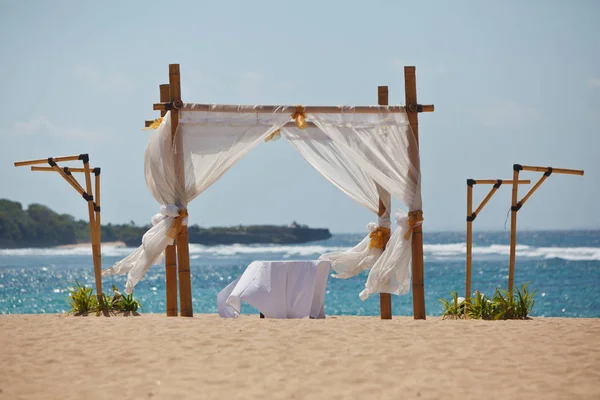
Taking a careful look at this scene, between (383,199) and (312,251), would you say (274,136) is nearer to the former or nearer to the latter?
(383,199)

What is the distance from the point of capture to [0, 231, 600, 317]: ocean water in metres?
16.3

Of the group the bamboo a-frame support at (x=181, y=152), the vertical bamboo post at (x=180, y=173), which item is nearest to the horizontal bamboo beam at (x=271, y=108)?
the bamboo a-frame support at (x=181, y=152)

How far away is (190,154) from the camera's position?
691 cm

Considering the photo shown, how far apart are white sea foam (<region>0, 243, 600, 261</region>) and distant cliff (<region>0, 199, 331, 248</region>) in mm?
382

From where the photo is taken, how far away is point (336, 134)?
7.10 metres

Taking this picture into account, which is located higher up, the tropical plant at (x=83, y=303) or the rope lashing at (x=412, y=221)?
the rope lashing at (x=412, y=221)

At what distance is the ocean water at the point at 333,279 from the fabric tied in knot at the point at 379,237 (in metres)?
7.41

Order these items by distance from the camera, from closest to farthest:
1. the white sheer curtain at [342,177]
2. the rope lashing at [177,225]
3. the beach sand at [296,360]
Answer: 1. the beach sand at [296,360]
2. the rope lashing at [177,225]
3. the white sheer curtain at [342,177]

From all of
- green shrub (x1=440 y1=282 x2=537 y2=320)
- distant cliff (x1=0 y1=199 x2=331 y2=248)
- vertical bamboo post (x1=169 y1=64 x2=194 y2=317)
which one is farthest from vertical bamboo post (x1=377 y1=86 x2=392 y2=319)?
distant cliff (x1=0 y1=199 x2=331 y2=248)

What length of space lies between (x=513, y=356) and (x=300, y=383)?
1.42 metres

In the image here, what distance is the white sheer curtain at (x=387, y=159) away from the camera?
23.1ft

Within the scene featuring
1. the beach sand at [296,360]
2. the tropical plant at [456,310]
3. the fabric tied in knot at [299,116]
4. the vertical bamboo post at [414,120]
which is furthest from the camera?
the tropical plant at [456,310]

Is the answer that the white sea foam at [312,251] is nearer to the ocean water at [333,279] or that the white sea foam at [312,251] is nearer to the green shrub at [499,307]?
the ocean water at [333,279]

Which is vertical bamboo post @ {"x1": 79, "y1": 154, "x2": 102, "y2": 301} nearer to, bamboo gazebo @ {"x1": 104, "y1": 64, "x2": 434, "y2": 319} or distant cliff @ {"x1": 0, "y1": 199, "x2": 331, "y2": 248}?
bamboo gazebo @ {"x1": 104, "y1": 64, "x2": 434, "y2": 319}
